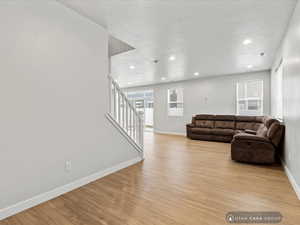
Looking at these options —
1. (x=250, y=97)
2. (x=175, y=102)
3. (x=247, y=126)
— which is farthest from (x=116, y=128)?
(x=250, y=97)

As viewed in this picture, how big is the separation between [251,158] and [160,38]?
10.5ft

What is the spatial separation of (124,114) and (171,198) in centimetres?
194

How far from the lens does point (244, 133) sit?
13.1 ft

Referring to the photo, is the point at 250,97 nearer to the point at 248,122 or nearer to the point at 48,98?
the point at 248,122

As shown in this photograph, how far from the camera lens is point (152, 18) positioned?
2547mm

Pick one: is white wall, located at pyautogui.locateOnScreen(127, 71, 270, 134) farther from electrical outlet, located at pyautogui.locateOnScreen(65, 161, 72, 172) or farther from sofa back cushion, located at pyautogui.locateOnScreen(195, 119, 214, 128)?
electrical outlet, located at pyautogui.locateOnScreen(65, 161, 72, 172)

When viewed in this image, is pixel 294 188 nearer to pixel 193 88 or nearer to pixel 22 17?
pixel 22 17

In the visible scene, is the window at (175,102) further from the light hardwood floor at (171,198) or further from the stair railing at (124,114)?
the light hardwood floor at (171,198)

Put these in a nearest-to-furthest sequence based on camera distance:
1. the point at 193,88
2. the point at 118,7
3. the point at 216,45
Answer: the point at 118,7
the point at 216,45
the point at 193,88

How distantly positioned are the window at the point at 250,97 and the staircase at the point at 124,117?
4744mm

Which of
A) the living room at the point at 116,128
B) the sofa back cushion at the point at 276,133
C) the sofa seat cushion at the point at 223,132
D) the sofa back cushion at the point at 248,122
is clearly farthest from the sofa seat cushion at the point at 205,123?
the sofa back cushion at the point at 276,133

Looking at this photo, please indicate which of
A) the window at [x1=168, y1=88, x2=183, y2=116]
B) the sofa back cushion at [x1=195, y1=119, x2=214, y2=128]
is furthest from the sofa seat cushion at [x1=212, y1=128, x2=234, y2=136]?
the window at [x1=168, y1=88, x2=183, y2=116]

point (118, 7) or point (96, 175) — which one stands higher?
point (118, 7)

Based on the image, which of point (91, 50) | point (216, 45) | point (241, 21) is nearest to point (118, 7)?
point (91, 50)
